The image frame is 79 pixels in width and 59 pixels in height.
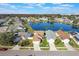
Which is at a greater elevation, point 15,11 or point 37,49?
point 15,11

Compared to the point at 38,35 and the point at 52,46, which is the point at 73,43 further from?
the point at 38,35

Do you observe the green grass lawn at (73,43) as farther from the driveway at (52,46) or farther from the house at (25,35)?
the house at (25,35)

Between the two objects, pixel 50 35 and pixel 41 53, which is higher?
pixel 50 35

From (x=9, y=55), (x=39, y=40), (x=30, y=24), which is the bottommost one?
(x=9, y=55)

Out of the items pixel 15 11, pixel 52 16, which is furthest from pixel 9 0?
pixel 52 16

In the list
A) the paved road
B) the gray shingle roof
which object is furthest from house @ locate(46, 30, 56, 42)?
the paved road

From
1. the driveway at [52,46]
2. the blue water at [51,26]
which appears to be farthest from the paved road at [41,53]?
the blue water at [51,26]

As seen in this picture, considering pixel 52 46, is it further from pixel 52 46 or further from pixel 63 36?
pixel 63 36

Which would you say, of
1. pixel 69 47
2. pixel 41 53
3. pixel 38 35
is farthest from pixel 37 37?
pixel 69 47

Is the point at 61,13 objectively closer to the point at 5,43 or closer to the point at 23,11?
the point at 23,11

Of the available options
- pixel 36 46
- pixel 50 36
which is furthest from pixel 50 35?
pixel 36 46
